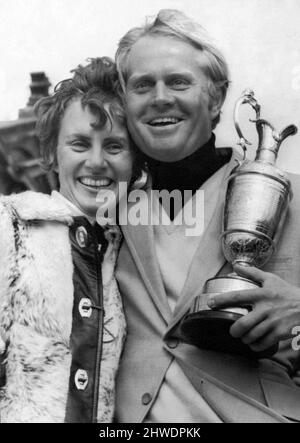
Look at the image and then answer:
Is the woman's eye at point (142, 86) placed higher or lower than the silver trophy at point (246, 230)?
higher

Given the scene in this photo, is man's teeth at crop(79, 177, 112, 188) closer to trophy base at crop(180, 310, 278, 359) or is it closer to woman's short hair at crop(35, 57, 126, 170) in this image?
woman's short hair at crop(35, 57, 126, 170)

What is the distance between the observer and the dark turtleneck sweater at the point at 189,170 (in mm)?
2434

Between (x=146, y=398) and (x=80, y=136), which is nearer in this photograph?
(x=146, y=398)

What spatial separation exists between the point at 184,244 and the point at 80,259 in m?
0.30

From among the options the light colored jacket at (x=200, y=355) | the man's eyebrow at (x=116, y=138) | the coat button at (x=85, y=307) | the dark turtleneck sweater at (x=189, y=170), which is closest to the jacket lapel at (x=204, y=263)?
the light colored jacket at (x=200, y=355)

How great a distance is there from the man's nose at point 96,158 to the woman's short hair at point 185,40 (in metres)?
0.20

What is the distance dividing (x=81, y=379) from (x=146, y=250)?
42cm

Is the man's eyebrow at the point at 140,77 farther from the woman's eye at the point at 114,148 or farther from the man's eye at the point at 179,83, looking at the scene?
the woman's eye at the point at 114,148

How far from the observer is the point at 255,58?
2.69 m

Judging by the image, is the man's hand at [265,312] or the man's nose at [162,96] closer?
the man's hand at [265,312]

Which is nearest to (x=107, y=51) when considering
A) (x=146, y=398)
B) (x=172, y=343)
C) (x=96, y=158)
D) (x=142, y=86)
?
(x=142, y=86)

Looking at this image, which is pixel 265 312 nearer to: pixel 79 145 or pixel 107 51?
pixel 79 145

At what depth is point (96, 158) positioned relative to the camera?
2.34 m

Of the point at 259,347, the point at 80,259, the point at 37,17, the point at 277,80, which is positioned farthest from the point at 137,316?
the point at 37,17
